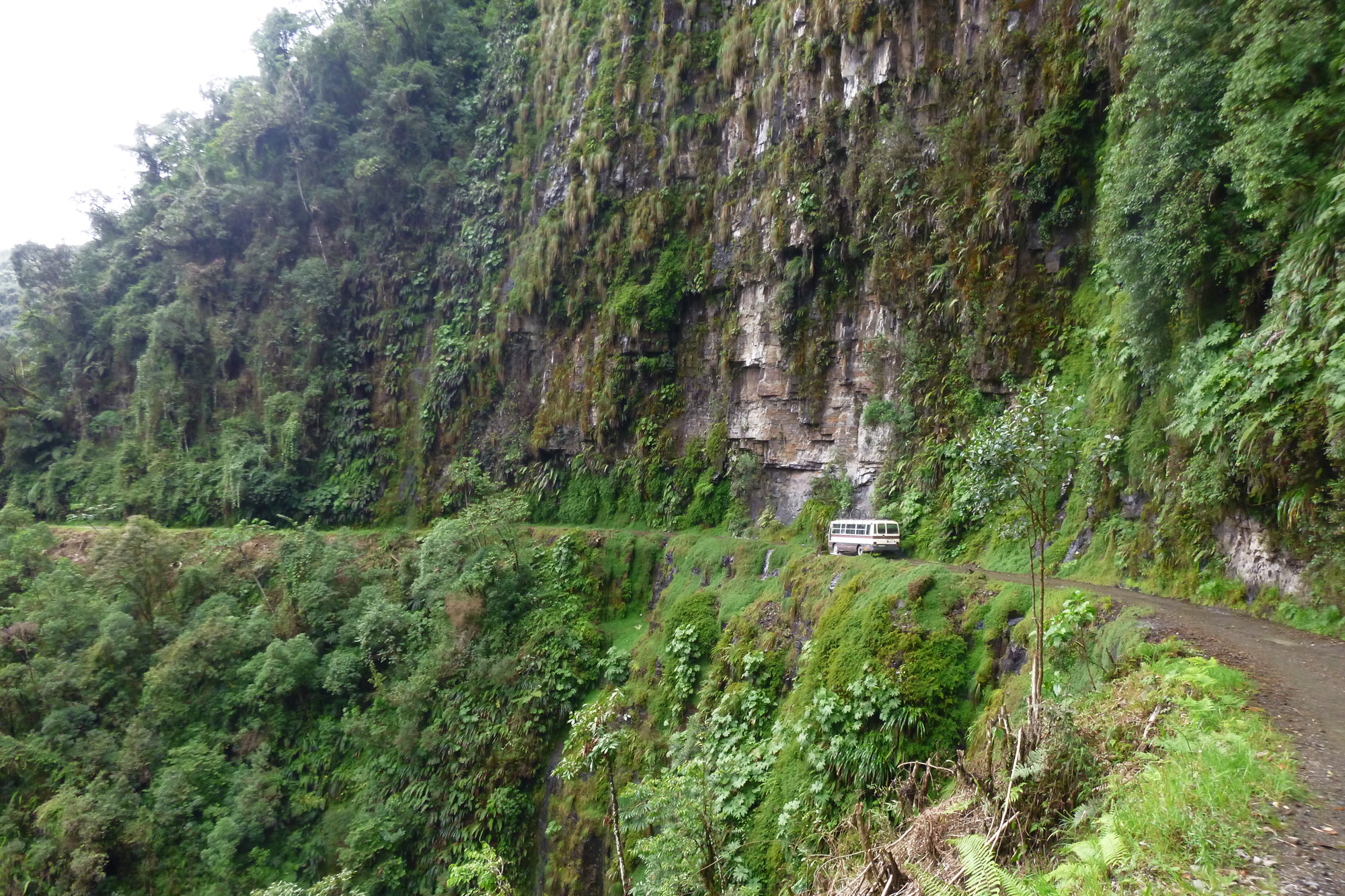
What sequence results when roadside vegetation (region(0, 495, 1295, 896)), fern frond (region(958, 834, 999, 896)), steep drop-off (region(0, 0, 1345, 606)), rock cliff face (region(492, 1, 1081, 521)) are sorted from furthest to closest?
1. rock cliff face (region(492, 1, 1081, 521))
2. steep drop-off (region(0, 0, 1345, 606))
3. roadside vegetation (region(0, 495, 1295, 896))
4. fern frond (region(958, 834, 999, 896))

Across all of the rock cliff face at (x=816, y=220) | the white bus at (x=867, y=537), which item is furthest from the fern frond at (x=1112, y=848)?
the rock cliff face at (x=816, y=220)

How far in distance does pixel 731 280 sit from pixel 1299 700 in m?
20.7

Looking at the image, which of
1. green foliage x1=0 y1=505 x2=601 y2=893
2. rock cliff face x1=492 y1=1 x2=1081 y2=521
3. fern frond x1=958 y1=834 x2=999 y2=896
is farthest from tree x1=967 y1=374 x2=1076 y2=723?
green foliage x1=0 y1=505 x2=601 y2=893

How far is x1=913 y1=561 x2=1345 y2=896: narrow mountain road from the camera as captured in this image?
128 inches

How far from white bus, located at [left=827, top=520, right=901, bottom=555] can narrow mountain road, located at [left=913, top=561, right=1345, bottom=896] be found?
5.35 m

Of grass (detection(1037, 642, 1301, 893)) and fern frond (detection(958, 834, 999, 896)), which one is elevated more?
grass (detection(1037, 642, 1301, 893))

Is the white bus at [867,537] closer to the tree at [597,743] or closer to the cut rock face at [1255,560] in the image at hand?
the cut rock face at [1255,560]

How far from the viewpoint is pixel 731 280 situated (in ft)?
78.4

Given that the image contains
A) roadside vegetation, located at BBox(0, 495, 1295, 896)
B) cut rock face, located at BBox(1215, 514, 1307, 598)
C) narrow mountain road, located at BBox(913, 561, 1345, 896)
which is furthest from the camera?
cut rock face, located at BBox(1215, 514, 1307, 598)

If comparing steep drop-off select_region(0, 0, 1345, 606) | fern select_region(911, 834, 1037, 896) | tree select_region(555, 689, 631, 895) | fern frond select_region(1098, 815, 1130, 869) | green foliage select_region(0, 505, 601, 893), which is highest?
steep drop-off select_region(0, 0, 1345, 606)

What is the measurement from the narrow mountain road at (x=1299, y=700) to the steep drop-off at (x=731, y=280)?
3.24ft

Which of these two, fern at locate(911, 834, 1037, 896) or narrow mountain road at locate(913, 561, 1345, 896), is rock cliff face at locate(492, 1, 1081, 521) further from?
fern at locate(911, 834, 1037, 896)

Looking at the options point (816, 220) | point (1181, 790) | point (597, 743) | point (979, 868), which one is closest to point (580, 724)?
point (597, 743)

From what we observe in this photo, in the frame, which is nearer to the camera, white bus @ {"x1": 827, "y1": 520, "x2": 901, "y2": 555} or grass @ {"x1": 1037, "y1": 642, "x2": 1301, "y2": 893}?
grass @ {"x1": 1037, "y1": 642, "x2": 1301, "y2": 893}
